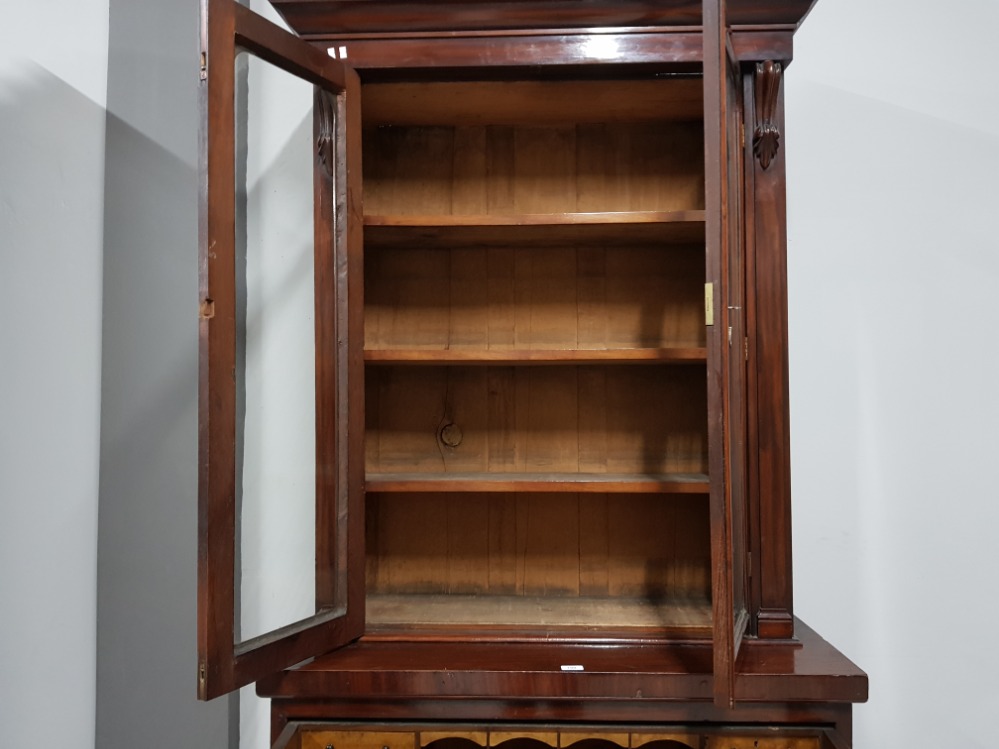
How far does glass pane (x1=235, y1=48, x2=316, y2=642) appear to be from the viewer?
1083 millimetres

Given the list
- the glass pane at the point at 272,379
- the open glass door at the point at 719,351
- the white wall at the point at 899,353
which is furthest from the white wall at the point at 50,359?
the white wall at the point at 899,353

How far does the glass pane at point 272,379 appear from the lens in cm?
108

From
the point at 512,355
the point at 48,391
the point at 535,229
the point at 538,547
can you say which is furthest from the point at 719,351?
the point at 48,391

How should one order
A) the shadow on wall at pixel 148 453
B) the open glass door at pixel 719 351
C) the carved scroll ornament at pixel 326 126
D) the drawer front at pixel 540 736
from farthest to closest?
the shadow on wall at pixel 148 453, the carved scroll ornament at pixel 326 126, the drawer front at pixel 540 736, the open glass door at pixel 719 351

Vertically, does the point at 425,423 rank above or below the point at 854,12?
below

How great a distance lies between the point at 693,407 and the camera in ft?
5.15

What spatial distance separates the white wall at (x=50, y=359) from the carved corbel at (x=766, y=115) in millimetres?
1262

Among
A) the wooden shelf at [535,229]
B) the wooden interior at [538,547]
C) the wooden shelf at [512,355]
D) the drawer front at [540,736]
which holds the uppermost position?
the wooden shelf at [535,229]

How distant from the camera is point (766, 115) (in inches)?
49.1

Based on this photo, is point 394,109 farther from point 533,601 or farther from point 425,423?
point 533,601

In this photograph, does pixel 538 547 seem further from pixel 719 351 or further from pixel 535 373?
pixel 719 351

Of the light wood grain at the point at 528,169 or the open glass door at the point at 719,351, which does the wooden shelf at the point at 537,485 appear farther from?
the light wood grain at the point at 528,169

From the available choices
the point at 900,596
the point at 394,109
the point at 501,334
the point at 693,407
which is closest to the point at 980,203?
Answer: the point at 693,407

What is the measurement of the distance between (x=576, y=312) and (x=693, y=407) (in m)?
0.31
